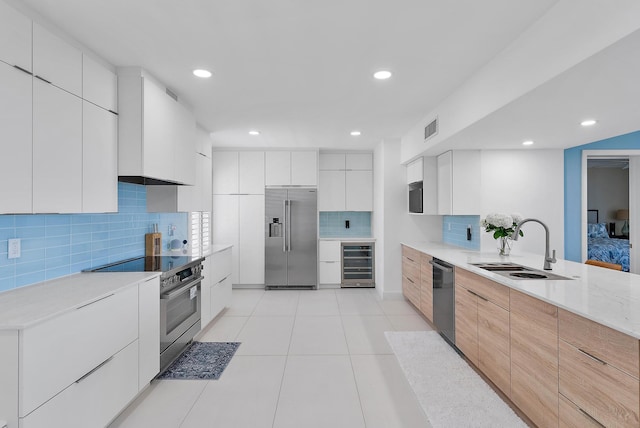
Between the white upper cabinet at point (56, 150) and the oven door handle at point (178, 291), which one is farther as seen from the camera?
the oven door handle at point (178, 291)

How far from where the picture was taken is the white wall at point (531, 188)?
3947 mm

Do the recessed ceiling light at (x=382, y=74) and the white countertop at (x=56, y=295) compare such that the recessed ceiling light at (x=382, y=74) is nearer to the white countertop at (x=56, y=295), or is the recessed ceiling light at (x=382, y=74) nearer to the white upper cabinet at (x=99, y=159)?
the white upper cabinet at (x=99, y=159)

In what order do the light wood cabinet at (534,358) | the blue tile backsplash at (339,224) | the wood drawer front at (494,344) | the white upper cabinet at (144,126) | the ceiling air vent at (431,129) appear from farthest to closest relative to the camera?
the blue tile backsplash at (339,224), the ceiling air vent at (431,129), the white upper cabinet at (144,126), the wood drawer front at (494,344), the light wood cabinet at (534,358)

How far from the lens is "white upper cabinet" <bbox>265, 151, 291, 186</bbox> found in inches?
229

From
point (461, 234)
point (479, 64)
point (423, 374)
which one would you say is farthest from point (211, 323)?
point (479, 64)

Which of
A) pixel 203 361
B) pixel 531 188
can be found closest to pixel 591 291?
pixel 531 188

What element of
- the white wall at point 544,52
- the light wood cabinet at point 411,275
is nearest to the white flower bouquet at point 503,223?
the white wall at point 544,52

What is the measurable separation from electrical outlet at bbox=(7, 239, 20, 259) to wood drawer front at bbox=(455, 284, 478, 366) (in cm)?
329

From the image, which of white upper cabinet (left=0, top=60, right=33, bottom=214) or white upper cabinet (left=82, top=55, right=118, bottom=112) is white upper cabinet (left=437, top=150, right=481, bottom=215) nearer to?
white upper cabinet (left=82, top=55, right=118, bottom=112)

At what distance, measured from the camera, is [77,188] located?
7.25ft

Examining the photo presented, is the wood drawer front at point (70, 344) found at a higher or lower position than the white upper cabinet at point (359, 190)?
lower

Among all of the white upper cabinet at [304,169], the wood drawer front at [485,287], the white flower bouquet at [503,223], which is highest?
the white upper cabinet at [304,169]

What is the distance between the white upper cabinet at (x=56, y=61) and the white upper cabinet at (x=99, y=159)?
0.55ft

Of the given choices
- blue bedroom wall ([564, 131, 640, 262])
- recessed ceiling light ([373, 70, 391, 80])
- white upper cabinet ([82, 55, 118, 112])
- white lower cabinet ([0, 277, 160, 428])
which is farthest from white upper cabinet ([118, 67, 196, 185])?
blue bedroom wall ([564, 131, 640, 262])
